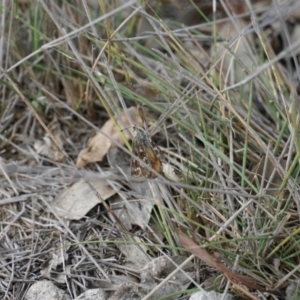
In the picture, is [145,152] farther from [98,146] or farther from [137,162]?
[98,146]

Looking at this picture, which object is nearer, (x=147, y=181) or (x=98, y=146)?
(x=147, y=181)

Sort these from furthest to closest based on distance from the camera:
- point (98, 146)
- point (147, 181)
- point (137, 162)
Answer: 1. point (98, 146)
2. point (147, 181)
3. point (137, 162)

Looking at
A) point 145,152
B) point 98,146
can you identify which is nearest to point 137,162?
point 145,152

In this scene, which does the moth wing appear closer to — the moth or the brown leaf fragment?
the moth

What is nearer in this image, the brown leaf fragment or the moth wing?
the moth wing

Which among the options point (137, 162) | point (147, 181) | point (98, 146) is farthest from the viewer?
point (98, 146)

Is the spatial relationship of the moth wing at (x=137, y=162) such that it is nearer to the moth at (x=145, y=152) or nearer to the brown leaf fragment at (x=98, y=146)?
the moth at (x=145, y=152)

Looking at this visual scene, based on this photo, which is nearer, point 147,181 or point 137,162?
point 137,162

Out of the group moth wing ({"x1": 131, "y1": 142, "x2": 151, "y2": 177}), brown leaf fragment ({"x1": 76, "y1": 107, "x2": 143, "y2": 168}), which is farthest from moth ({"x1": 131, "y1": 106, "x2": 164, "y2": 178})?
brown leaf fragment ({"x1": 76, "y1": 107, "x2": 143, "y2": 168})

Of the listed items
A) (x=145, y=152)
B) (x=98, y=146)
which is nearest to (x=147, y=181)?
(x=145, y=152)
